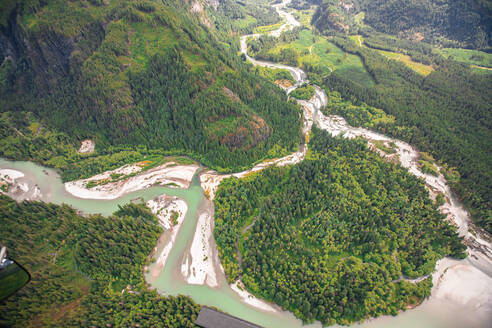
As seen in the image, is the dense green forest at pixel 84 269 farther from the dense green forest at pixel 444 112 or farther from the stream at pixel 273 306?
the dense green forest at pixel 444 112

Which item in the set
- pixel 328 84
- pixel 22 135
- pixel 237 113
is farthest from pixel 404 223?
pixel 22 135

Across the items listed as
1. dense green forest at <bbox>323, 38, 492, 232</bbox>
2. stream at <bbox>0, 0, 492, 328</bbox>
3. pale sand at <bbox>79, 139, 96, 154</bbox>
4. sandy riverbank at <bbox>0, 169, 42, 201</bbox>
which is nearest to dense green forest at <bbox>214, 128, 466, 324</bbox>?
stream at <bbox>0, 0, 492, 328</bbox>

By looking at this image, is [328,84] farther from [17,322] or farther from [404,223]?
[17,322]

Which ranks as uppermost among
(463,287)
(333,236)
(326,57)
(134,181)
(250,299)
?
(326,57)

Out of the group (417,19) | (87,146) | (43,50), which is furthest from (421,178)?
(417,19)

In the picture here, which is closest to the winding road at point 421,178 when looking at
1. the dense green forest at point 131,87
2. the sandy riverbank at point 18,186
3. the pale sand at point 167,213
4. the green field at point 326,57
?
the dense green forest at point 131,87

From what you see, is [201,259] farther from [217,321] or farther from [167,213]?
[167,213]

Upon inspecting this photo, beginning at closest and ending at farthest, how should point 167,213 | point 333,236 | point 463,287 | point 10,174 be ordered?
point 463,287
point 333,236
point 167,213
point 10,174

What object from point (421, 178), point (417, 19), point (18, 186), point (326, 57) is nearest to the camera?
point (18, 186)
